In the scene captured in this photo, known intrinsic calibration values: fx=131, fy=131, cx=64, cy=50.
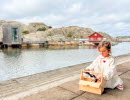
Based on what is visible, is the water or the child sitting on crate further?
the water

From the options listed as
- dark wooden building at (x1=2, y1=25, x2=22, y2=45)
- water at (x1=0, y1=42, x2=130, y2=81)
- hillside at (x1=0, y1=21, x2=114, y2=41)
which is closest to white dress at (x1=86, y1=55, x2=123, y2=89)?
water at (x1=0, y1=42, x2=130, y2=81)

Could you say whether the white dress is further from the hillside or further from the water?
the hillside

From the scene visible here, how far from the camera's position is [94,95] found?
2641 mm

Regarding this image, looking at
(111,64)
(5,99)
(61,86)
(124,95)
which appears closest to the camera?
(5,99)

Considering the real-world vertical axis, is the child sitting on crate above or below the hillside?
below

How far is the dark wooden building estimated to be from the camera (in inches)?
1257

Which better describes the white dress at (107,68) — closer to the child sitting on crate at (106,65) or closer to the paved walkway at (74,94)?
the child sitting on crate at (106,65)

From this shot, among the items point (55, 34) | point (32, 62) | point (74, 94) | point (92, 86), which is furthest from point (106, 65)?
point (55, 34)

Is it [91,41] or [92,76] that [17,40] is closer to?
[91,41]

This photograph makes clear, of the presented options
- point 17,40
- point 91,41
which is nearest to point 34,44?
point 17,40

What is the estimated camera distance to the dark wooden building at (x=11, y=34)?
105ft

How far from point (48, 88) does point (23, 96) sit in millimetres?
615

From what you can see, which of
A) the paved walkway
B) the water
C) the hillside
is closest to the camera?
the paved walkway

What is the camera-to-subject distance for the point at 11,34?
1260 inches
